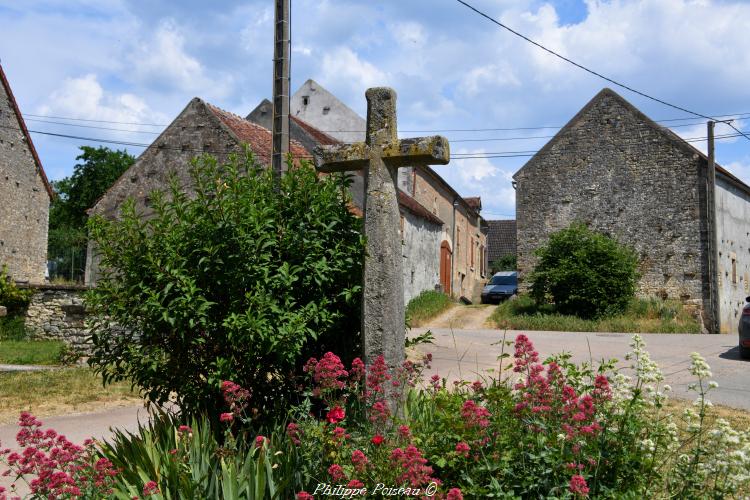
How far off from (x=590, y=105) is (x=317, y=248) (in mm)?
21550

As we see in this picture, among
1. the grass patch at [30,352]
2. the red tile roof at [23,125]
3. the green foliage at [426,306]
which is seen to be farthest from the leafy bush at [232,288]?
the red tile roof at [23,125]

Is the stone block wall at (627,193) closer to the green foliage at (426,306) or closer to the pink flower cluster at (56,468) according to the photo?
the green foliage at (426,306)

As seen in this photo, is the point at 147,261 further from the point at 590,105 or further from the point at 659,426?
the point at 590,105

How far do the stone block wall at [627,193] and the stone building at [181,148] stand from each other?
32.2ft

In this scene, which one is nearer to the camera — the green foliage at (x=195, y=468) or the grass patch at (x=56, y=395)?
the green foliage at (x=195, y=468)

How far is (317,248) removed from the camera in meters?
4.98

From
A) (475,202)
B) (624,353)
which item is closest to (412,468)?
(624,353)

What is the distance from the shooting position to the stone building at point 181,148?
60.2ft

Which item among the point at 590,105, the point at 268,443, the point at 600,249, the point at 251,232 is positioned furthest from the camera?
the point at 590,105

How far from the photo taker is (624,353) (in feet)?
41.6

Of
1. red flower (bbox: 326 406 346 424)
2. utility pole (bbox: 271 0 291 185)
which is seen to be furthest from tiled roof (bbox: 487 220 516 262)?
red flower (bbox: 326 406 346 424)

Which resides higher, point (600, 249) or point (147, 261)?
point (600, 249)

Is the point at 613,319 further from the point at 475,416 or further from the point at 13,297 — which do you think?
the point at 475,416

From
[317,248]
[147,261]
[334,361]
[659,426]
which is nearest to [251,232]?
[317,248]
